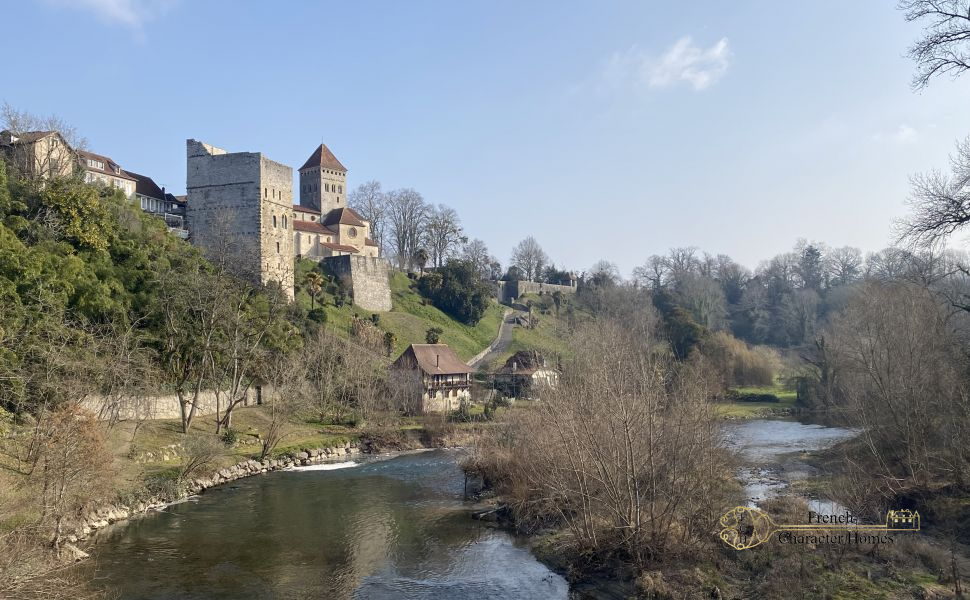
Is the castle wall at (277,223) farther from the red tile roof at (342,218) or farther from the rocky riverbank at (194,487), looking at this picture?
the rocky riverbank at (194,487)

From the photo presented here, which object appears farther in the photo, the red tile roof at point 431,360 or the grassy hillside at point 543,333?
the grassy hillside at point 543,333

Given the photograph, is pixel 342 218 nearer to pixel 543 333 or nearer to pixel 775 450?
pixel 543 333

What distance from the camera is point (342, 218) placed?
58.2 meters

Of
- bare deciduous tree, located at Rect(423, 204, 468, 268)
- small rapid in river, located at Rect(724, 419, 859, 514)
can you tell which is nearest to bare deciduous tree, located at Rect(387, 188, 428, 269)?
bare deciduous tree, located at Rect(423, 204, 468, 268)

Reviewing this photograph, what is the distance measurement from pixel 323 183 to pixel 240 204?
70.2 ft

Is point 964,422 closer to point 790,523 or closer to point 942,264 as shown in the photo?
point 790,523

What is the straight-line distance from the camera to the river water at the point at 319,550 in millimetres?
12836

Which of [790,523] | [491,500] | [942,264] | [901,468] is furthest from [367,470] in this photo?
[942,264]

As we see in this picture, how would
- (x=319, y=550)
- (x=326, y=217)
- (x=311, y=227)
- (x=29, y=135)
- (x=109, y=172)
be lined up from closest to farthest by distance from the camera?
(x=319, y=550) < (x=29, y=135) < (x=109, y=172) < (x=311, y=227) < (x=326, y=217)

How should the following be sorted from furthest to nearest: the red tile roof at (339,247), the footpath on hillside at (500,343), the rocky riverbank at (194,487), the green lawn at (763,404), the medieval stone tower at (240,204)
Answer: the red tile roof at (339,247)
the footpath on hillside at (500,343)
the medieval stone tower at (240,204)
the green lawn at (763,404)
the rocky riverbank at (194,487)

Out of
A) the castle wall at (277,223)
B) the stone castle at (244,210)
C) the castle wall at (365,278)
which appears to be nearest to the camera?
the stone castle at (244,210)

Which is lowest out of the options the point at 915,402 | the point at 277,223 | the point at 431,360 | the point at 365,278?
the point at 915,402

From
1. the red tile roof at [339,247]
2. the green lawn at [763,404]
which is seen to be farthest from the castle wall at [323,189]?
the green lawn at [763,404]

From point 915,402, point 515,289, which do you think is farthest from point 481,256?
point 915,402
